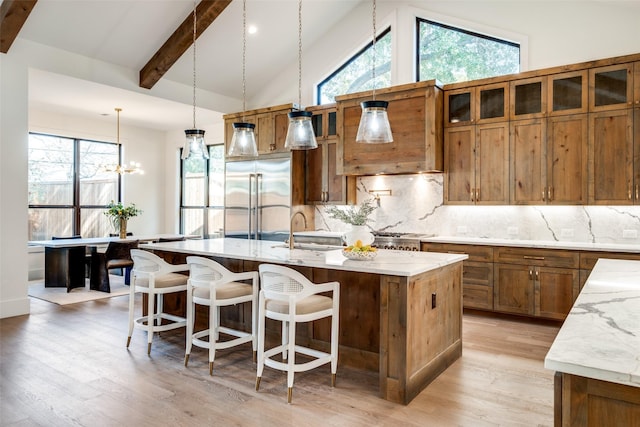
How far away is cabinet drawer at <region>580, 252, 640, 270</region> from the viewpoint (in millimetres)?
4109

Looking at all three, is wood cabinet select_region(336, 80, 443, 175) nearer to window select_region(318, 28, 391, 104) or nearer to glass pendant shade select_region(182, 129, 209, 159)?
window select_region(318, 28, 391, 104)

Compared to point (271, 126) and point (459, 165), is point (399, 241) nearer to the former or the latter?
point (459, 165)

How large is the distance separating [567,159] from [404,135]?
5.93 ft

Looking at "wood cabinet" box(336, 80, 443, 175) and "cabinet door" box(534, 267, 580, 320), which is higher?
"wood cabinet" box(336, 80, 443, 175)

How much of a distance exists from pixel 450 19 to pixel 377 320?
4.31 m

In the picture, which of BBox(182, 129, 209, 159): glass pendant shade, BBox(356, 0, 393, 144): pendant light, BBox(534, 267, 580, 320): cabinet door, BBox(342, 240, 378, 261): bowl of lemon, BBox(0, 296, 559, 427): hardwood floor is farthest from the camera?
BBox(534, 267, 580, 320): cabinet door

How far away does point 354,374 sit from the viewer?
128 inches

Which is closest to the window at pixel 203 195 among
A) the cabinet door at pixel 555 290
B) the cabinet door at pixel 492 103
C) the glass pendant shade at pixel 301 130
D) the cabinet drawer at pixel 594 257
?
the cabinet door at pixel 492 103

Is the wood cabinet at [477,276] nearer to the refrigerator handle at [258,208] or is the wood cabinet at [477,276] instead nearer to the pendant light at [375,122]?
the pendant light at [375,122]

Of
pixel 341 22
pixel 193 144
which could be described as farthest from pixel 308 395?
pixel 341 22

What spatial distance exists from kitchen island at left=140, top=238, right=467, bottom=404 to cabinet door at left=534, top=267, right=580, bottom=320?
145 centimetres

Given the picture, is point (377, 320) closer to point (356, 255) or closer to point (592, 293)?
point (356, 255)

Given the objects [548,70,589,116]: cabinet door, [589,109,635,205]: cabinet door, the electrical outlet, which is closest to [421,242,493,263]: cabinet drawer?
the electrical outlet

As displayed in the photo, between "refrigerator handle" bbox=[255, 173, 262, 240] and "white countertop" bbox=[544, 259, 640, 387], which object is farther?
"refrigerator handle" bbox=[255, 173, 262, 240]
